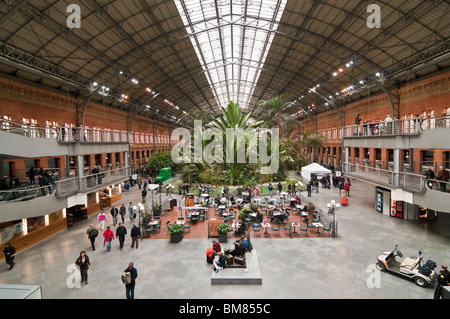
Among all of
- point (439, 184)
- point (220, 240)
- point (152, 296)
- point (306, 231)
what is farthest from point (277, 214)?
point (152, 296)

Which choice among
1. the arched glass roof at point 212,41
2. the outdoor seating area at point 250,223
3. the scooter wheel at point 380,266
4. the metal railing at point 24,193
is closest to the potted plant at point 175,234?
the outdoor seating area at point 250,223

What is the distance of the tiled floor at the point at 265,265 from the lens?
828cm

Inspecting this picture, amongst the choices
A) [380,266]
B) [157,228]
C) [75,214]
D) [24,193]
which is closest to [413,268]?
[380,266]

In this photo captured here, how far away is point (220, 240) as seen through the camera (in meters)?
12.9

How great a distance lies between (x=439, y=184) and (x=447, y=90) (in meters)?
12.1

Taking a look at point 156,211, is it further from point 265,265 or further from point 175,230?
point 265,265

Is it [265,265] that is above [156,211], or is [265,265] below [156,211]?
below

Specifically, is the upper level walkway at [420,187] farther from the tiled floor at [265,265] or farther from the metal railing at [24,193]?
the metal railing at [24,193]

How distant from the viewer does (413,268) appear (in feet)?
28.8

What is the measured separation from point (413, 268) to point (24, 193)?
15622mm

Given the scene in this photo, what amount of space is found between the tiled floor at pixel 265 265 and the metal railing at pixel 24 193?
2807 millimetres

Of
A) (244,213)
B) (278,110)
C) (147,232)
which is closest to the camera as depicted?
(147,232)
